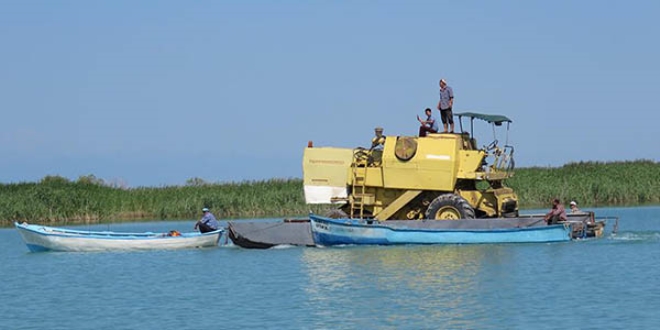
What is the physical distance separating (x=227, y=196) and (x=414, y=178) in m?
22.1

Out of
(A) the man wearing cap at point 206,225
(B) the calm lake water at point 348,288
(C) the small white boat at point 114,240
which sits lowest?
(B) the calm lake water at point 348,288

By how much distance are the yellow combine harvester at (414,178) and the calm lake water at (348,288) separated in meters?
1.15

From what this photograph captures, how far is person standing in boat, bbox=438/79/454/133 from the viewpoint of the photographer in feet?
103

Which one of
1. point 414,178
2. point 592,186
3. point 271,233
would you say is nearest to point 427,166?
point 414,178

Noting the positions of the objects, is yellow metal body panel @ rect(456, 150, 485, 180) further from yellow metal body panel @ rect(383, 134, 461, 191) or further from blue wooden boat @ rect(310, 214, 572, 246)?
blue wooden boat @ rect(310, 214, 572, 246)

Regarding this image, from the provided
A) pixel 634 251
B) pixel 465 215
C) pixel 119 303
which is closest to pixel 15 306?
pixel 119 303

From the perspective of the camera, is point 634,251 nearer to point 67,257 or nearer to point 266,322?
point 266,322

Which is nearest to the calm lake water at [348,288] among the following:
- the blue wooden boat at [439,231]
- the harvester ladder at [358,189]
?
the blue wooden boat at [439,231]

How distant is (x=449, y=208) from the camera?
103 feet

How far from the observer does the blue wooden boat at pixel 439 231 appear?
30.8 meters

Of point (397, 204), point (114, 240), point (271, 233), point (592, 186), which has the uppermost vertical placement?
point (592, 186)

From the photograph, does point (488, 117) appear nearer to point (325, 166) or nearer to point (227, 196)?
point (325, 166)

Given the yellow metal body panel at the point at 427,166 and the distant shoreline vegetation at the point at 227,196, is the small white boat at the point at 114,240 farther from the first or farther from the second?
the distant shoreline vegetation at the point at 227,196

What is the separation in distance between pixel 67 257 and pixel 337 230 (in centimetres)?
789
